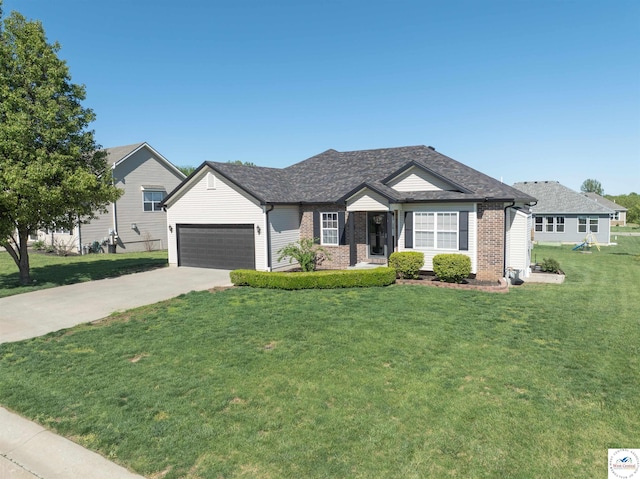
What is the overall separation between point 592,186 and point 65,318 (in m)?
129

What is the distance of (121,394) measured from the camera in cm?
696

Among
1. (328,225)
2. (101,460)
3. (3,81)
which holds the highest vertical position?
(3,81)

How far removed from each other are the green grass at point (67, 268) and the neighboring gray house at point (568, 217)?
103 feet

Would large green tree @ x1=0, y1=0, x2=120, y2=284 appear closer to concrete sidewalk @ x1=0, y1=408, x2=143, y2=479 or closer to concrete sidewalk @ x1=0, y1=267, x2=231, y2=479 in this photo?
concrete sidewalk @ x1=0, y1=267, x2=231, y2=479

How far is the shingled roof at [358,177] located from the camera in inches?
674

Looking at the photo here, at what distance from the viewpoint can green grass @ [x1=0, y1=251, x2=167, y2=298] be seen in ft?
56.8

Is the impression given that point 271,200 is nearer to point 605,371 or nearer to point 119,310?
point 119,310

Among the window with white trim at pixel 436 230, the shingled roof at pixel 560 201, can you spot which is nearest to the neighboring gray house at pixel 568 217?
the shingled roof at pixel 560 201

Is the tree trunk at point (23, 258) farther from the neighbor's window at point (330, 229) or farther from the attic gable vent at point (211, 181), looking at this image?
the neighbor's window at point (330, 229)

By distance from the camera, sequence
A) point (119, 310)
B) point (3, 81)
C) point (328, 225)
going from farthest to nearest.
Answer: point (328, 225), point (3, 81), point (119, 310)

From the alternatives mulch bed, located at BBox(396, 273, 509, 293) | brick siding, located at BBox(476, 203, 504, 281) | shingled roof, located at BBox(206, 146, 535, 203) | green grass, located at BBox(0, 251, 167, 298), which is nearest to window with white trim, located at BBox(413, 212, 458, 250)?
shingled roof, located at BBox(206, 146, 535, 203)

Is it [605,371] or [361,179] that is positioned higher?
[361,179]

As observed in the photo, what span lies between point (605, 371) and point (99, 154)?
740 inches

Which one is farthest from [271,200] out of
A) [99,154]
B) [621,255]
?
[621,255]
